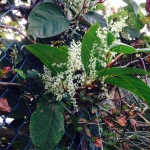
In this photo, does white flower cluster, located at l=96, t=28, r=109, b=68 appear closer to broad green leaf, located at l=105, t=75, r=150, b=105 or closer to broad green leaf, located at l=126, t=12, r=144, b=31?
broad green leaf, located at l=105, t=75, r=150, b=105

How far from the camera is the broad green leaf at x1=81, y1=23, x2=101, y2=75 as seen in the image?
720mm

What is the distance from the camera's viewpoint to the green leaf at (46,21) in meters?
0.82

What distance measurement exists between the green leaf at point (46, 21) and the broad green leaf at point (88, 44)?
0.17m

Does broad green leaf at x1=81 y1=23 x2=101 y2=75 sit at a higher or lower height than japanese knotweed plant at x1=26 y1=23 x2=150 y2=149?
higher

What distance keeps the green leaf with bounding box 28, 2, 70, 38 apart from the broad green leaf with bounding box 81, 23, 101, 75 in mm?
172

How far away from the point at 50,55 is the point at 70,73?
0.27 ft

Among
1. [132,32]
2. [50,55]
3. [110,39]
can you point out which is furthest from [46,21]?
[132,32]

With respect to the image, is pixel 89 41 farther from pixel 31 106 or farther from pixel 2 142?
pixel 2 142

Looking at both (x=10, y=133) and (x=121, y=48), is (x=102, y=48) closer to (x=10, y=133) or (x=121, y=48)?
(x=121, y=48)

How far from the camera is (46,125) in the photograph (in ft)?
2.42

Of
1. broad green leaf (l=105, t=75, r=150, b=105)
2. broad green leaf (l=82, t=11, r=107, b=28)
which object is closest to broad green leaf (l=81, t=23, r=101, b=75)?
broad green leaf (l=105, t=75, r=150, b=105)

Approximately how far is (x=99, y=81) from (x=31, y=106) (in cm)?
27

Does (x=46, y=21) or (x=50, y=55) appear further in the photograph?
(x=46, y=21)

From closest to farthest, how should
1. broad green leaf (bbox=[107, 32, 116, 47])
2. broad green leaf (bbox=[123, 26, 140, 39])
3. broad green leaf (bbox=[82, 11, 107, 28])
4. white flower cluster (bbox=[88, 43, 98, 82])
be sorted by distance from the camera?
1. broad green leaf (bbox=[107, 32, 116, 47])
2. white flower cluster (bbox=[88, 43, 98, 82])
3. broad green leaf (bbox=[82, 11, 107, 28])
4. broad green leaf (bbox=[123, 26, 140, 39])
